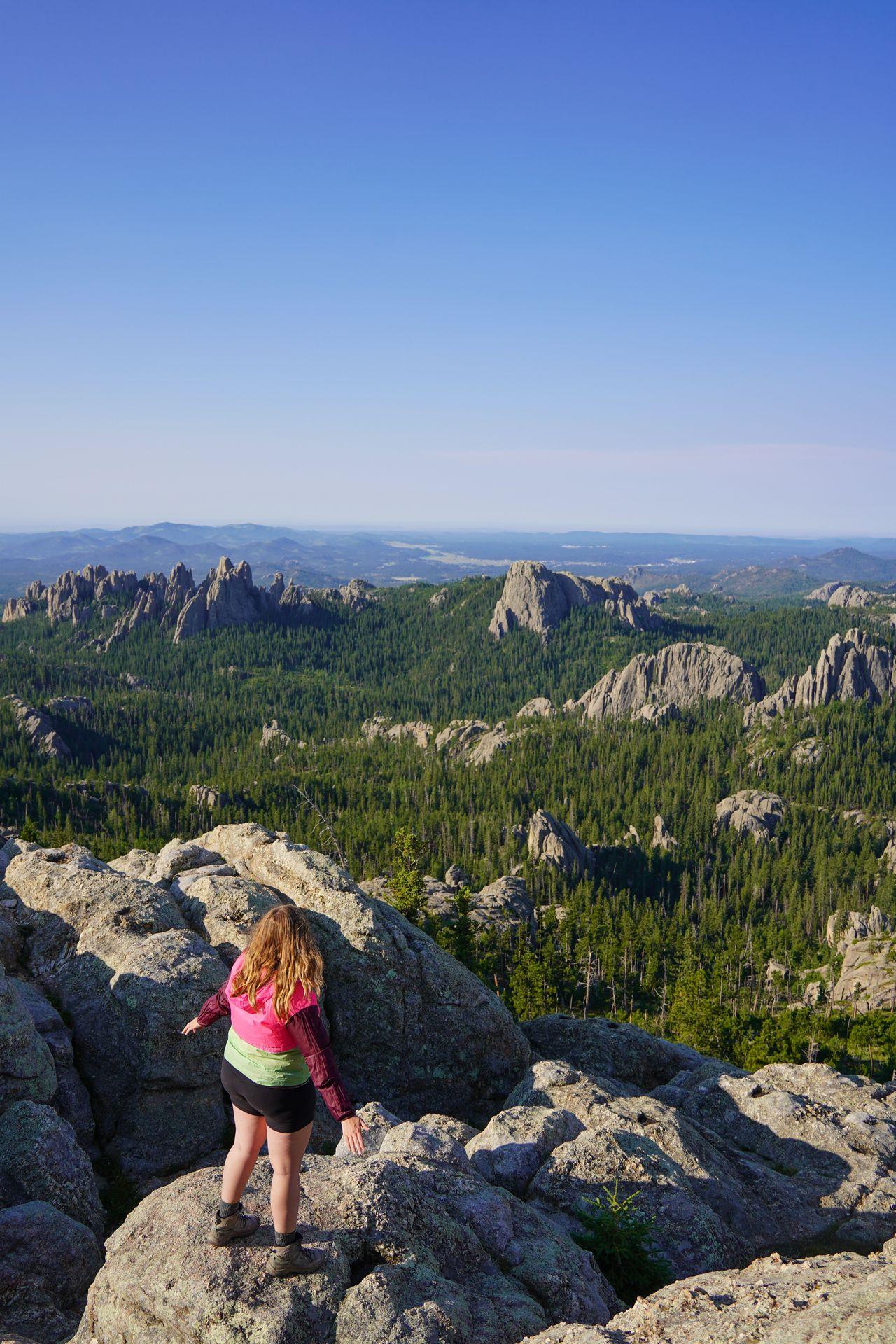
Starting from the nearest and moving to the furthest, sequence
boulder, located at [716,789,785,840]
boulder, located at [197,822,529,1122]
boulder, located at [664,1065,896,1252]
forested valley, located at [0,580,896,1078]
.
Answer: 1. boulder, located at [664,1065,896,1252]
2. boulder, located at [197,822,529,1122]
3. forested valley, located at [0,580,896,1078]
4. boulder, located at [716,789,785,840]

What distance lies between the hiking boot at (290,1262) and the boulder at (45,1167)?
6983 millimetres

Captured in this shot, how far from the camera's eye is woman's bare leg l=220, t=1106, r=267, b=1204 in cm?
902

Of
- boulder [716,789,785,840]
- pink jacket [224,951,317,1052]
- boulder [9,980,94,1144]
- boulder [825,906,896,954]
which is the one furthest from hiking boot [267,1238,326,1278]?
boulder [716,789,785,840]

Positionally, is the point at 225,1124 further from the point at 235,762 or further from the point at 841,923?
the point at 235,762

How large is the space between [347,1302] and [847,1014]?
8025 centimetres

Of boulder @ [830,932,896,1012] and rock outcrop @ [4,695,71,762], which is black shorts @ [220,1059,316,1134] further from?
rock outcrop @ [4,695,71,762]

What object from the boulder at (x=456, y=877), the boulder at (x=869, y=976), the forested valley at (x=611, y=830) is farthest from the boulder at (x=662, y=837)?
the boulder at (x=456, y=877)

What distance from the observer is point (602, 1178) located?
16328 mm

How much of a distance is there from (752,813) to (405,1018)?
13827 cm

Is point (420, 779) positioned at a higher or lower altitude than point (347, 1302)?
lower

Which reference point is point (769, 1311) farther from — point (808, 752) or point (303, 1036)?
point (808, 752)

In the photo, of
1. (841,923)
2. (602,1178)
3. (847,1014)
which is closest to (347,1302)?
(602,1178)

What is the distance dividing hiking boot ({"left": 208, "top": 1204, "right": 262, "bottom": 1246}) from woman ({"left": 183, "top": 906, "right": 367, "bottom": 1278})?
0.7 inches

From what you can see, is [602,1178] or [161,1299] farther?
[602,1178]
